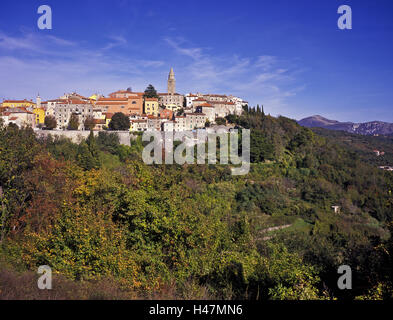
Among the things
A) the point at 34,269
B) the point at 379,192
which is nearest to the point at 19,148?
the point at 34,269

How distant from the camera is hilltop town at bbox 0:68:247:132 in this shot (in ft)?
136

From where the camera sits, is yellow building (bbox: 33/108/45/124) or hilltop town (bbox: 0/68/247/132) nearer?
hilltop town (bbox: 0/68/247/132)

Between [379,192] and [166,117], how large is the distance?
107ft

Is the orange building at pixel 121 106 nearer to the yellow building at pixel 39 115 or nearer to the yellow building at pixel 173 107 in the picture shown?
the yellow building at pixel 173 107

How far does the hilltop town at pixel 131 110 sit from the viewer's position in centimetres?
4138

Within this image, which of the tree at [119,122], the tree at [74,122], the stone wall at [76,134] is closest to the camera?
the stone wall at [76,134]

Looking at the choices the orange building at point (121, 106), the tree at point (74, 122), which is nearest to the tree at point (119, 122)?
the tree at point (74, 122)

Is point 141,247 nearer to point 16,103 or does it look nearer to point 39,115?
point 39,115

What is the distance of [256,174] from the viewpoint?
35.8 metres

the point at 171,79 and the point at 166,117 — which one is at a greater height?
the point at 171,79

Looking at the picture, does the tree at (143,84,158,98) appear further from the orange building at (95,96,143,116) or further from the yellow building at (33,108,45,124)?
the yellow building at (33,108,45,124)

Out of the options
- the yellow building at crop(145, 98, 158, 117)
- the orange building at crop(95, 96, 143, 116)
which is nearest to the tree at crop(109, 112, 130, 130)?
the orange building at crop(95, 96, 143, 116)
